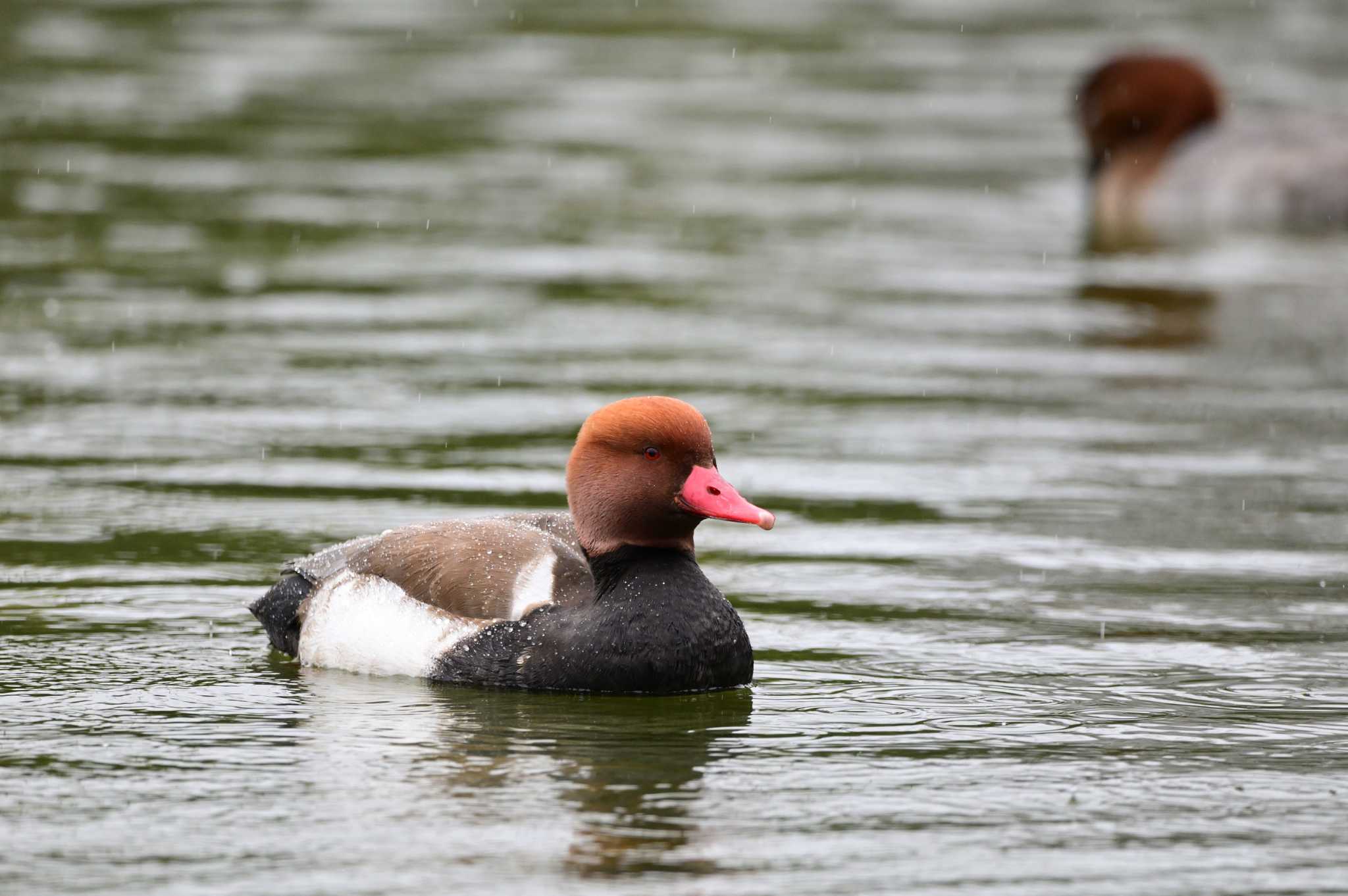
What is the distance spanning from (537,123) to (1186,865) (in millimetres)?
17480

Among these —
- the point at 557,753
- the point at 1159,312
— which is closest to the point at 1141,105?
the point at 1159,312

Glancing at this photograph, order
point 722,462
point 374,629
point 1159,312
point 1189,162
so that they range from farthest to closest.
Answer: point 1189,162 → point 1159,312 → point 722,462 → point 374,629

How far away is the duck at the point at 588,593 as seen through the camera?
7.83 meters

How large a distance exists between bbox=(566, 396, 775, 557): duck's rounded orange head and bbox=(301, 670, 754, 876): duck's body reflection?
1.90ft

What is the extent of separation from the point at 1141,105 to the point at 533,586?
12722 millimetres

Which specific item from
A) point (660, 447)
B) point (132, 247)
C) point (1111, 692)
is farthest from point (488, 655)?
point (132, 247)

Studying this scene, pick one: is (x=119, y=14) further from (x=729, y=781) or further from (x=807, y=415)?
(x=729, y=781)

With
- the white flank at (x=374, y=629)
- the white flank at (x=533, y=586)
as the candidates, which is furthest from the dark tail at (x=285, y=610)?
the white flank at (x=533, y=586)

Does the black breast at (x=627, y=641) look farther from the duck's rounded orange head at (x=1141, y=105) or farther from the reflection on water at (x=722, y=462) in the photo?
the duck's rounded orange head at (x=1141, y=105)

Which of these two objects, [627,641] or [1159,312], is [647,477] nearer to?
[627,641]

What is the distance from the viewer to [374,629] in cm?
817

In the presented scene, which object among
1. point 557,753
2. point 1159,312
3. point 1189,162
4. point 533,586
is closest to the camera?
point 557,753

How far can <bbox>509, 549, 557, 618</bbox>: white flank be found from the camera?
800 cm

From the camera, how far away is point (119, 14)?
3023cm
